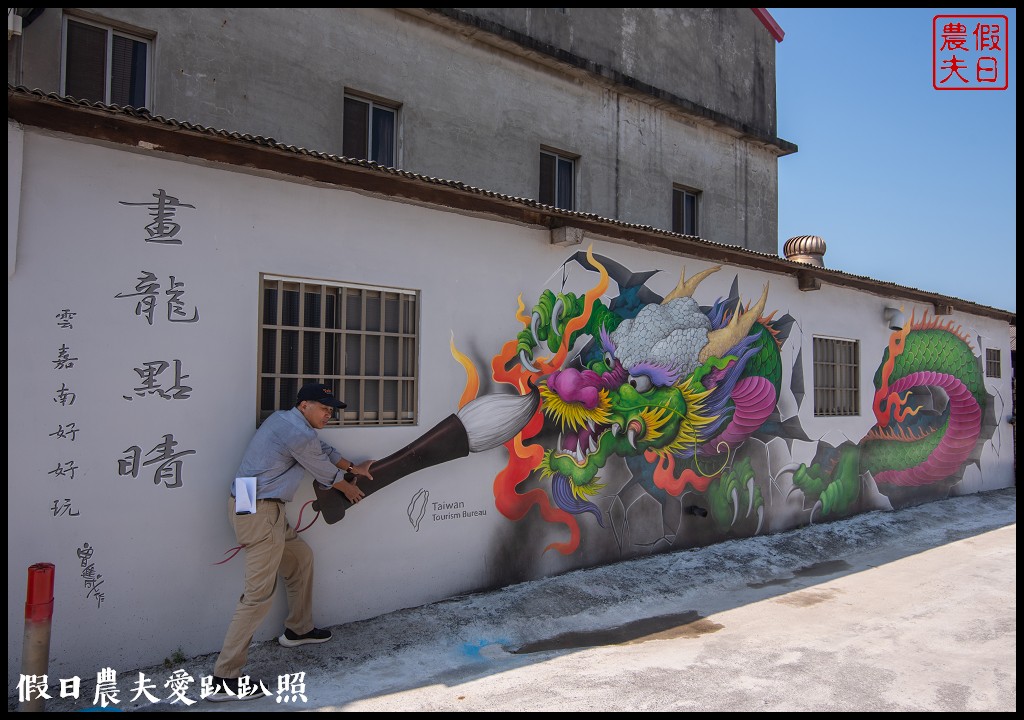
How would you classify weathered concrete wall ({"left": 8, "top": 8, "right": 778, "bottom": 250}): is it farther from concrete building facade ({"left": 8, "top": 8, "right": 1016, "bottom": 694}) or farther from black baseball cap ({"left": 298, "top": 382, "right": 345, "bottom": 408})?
black baseball cap ({"left": 298, "top": 382, "right": 345, "bottom": 408})

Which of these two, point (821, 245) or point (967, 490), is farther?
point (967, 490)

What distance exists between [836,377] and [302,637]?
329 inches

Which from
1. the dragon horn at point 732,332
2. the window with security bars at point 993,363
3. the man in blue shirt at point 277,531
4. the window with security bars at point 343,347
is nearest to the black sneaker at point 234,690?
the man in blue shirt at point 277,531

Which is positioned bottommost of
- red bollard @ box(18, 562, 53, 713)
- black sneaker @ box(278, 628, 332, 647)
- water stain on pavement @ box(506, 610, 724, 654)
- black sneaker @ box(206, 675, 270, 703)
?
water stain on pavement @ box(506, 610, 724, 654)

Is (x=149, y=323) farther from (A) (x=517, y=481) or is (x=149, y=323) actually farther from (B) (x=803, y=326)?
(B) (x=803, y=326)

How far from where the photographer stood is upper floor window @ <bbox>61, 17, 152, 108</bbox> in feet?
26.0

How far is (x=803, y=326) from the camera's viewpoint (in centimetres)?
1012

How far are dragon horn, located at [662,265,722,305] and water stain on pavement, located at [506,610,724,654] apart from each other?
11.5ft

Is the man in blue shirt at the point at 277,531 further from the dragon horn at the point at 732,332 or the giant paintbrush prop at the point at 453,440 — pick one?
→ the dragon horn at the point at 732,332

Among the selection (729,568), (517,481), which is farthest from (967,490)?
(517,481)

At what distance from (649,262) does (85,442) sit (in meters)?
5.71

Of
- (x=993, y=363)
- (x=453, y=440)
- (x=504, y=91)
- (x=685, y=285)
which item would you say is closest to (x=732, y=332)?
(x=685, y=285)

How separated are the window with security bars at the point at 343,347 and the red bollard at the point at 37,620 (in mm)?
1805

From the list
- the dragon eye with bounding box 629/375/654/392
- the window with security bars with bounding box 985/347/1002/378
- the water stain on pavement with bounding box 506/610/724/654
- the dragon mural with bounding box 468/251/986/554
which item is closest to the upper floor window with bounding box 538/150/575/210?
the dragon mural with bounding box 468/251/986/554
